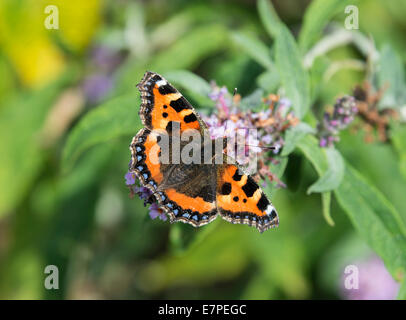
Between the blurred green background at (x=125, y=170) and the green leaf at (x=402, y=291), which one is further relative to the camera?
the blurred green background at (x=125, y=170)

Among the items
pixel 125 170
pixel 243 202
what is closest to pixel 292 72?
pixel 243 202

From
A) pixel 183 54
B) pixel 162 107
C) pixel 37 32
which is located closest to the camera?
pixel 162 107

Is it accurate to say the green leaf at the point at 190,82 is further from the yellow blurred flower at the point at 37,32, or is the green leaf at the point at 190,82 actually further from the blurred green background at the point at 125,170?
the yellow blurred flower at the point at 37,32

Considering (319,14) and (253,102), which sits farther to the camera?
(319,14)

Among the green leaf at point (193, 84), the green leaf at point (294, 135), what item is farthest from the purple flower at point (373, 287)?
Result: the green leaf at point (193, 84)

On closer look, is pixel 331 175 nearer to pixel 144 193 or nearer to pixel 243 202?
pixel 243 202

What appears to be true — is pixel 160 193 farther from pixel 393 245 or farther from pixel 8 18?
pixel 8 18
